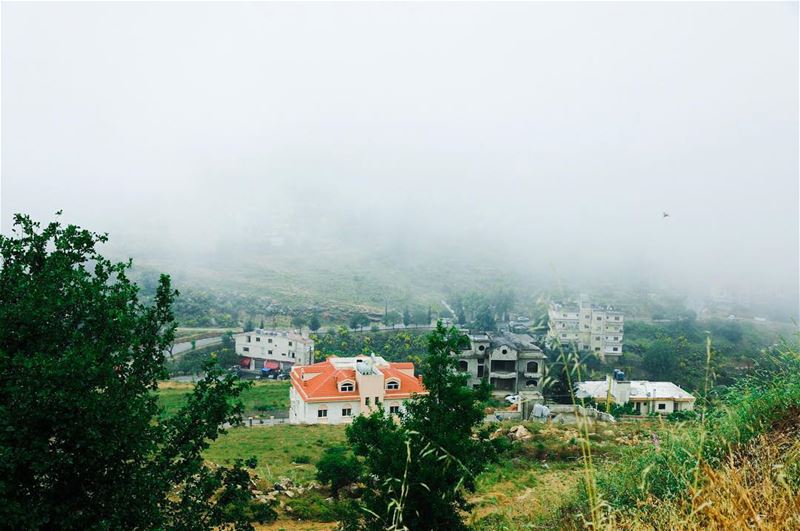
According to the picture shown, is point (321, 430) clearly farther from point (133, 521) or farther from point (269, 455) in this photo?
point (133, 521)

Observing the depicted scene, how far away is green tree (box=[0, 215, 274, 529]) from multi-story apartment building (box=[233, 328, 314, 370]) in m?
46.3

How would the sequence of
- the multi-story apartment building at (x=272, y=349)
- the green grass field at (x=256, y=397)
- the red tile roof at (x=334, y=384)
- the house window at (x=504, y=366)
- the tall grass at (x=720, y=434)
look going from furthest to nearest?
1. the multi-story apartment building at (x=272, y=349)
2. the house window at (x=504, y=366)
3. the green grass field at (x=256, y=397)
4. the red tile roof at (x=334, y=384)
5. the tall grass at (x=720, y=434)

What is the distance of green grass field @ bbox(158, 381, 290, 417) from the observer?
105 feet

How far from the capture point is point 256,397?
3669 cm

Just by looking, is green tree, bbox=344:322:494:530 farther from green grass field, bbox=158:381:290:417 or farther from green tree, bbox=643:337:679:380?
green tree, bbox=643:337:679:380

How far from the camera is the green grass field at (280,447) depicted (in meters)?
16.7

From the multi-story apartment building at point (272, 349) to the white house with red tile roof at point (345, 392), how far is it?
78.0ft

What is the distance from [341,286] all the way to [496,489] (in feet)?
375

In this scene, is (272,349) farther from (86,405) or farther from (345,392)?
(86,405)

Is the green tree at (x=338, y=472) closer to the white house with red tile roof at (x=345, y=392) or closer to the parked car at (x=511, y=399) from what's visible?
the white house with red tile roof at (x=345, y=392)

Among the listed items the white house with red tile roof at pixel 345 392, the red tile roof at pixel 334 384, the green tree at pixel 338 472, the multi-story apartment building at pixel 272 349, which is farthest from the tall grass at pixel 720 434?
the multi-story apartment building at pixel 272 349

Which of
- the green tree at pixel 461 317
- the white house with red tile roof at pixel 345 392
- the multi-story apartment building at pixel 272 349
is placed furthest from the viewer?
the green tree at pixel 461 317

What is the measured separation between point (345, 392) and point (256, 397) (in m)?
10.7

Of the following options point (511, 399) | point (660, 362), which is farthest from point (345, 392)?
point (660, 362)
